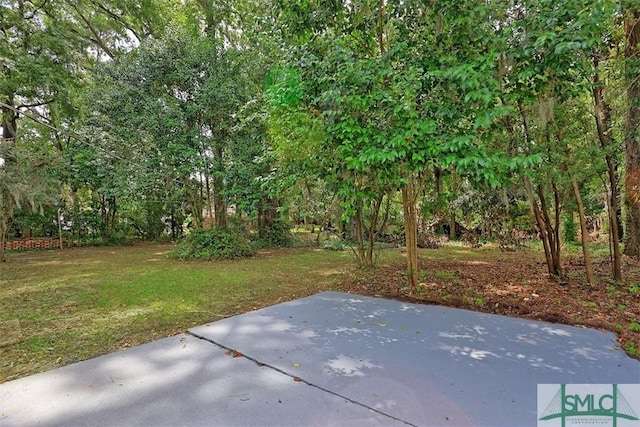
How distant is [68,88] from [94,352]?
1016 centimetres

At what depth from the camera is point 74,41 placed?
10195 mm

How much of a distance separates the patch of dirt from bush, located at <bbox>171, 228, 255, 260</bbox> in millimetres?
3558

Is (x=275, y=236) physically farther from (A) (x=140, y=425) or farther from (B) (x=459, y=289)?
(A) (x=140, y=425)

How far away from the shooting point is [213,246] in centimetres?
830

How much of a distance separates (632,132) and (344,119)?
10.7ft

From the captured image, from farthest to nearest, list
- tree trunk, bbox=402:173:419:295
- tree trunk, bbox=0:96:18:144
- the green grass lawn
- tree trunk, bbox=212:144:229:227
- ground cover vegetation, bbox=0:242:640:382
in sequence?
tree trunk, bbox=0:96:18:144 < tree trunk, bbox=212:144:229:227 < tree trunk, bbox=402:173:419:295 < ground cover vegetation, bbox=0:242:640:382 < the green grass lawn

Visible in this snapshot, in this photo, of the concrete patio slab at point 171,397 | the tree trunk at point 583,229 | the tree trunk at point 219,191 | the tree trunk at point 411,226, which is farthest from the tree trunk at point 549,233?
the tree trunk at point 219,191

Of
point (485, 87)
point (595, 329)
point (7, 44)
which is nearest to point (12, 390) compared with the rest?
point (485, 87)

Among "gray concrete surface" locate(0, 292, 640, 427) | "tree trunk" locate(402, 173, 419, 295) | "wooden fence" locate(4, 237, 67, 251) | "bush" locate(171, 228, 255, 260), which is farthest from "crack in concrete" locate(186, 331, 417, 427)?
"wooden fence" locate(4, 237, 67, 251)

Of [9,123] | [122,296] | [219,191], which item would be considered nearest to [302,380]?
[122,296]

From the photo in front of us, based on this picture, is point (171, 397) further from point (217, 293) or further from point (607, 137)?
point (607, 137)

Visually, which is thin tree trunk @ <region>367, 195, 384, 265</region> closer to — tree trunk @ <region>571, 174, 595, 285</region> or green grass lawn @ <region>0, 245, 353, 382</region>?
green grass lawn @ <region>0, 245, 353, 382</region>

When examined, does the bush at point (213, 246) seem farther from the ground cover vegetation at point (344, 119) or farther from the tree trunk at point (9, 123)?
the tree trunk at point (9, 123)

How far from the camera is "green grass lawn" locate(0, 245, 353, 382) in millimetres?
2836
